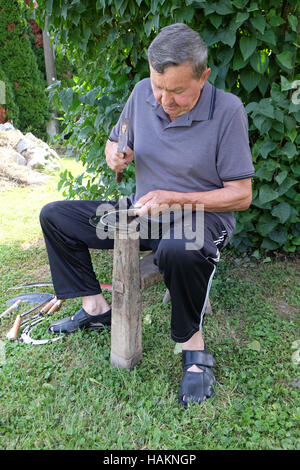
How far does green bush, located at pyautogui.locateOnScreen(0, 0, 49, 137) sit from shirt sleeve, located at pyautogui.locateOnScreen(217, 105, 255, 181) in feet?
27.6

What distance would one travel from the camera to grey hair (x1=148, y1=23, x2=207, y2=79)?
154cm

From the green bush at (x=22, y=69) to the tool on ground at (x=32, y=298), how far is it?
749cm

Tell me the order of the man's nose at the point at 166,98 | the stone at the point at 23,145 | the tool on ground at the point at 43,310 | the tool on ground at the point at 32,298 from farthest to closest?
the stone at the point at 23,145, the tool on ground at the point at 32,298, the tool on ground at the point at 43,310, the man's nose at the point at 166,98

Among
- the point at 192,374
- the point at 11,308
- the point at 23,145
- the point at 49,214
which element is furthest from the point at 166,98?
the point at 23,145

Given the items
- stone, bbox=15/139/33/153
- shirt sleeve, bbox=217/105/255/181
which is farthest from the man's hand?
stone, bbox=15/139/33/153

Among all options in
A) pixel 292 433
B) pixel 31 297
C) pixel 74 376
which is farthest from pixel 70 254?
pixel 292 433

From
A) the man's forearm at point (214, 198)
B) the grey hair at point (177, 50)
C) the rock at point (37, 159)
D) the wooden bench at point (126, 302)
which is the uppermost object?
the grey hair at point (177, 50)

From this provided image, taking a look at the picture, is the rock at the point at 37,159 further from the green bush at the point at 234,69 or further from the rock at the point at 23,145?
the green bush at the point at 234,69

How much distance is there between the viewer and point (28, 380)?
72.9 inches

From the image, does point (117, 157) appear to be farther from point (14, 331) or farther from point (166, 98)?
point (14, 331)

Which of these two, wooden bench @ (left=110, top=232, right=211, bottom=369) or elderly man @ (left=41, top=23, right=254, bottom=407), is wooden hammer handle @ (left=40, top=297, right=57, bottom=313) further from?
wooden bench @ (left=110, top=232, right=211, bottom=369)

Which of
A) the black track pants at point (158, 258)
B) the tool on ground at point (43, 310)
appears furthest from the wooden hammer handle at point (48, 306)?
the black track pants at point (158, 258)

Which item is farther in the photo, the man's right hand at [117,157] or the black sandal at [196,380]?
the man's right hand at [117,157]

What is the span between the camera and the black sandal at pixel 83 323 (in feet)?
7.26
